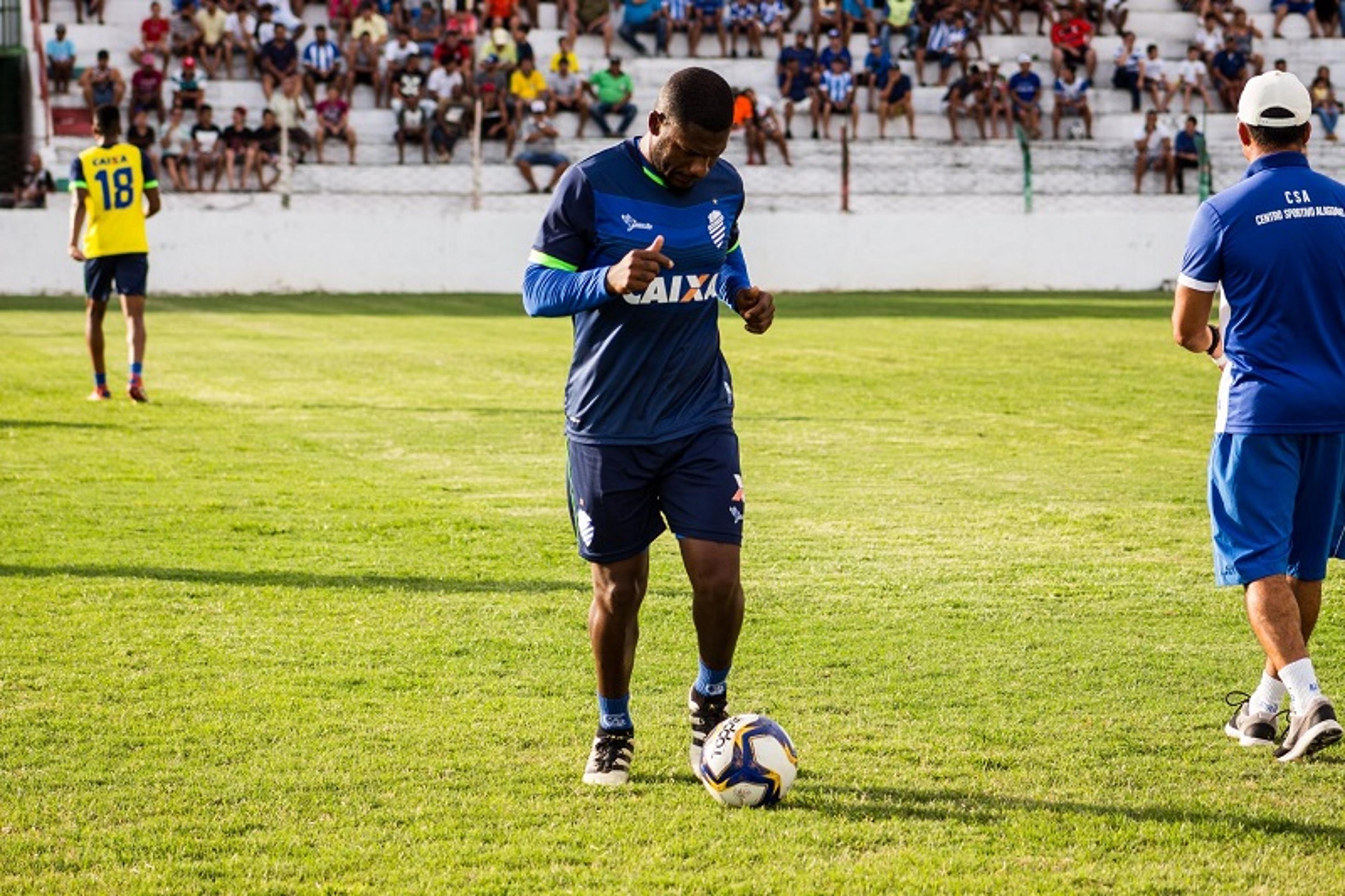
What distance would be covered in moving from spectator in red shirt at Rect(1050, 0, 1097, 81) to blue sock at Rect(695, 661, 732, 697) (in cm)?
3242

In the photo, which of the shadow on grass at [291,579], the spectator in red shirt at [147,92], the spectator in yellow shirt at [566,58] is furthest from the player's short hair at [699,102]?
the spectator in yellow shirt at [566,58]

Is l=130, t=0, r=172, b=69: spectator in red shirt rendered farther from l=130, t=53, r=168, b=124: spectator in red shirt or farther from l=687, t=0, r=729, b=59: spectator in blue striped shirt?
l=687, t=0, r=729, b=59: spectator in blue striped shirt

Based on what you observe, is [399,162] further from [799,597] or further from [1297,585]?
[1297,585]

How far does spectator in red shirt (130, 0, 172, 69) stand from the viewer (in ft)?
107

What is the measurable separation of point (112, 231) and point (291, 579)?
7.25 metres

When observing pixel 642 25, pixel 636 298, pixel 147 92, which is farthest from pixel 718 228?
pixel 642 25

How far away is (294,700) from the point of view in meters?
6.12

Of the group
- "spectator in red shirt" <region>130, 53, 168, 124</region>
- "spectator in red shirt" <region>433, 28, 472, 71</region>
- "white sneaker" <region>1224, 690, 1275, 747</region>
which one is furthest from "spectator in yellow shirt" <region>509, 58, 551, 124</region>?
"white sneaker" <region>1224, 690, 1275, 747</region>

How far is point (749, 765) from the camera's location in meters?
5.04

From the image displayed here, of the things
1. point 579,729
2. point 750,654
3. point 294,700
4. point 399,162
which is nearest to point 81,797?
point 294,700

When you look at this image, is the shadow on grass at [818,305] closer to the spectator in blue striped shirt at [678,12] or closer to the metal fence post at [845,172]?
the metal fence post at [845,172]

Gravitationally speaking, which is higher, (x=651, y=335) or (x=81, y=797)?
(x=651, y=335)

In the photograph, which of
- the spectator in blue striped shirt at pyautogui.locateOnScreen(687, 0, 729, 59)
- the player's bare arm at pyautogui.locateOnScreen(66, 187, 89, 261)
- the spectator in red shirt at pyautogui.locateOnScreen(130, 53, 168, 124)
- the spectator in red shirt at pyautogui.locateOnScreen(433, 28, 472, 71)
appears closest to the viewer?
the player's bare arm at pyautogui.locateOnScreen(66, 187, 89, 261)

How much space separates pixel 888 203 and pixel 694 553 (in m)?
27.7
